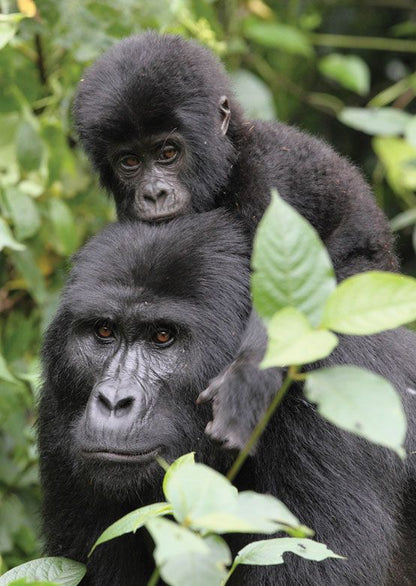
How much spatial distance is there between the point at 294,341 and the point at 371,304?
163 millimetres

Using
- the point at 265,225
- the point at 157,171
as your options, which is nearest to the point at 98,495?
the point at 157,171

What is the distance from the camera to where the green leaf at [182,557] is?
158cm

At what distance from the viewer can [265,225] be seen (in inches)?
72.2

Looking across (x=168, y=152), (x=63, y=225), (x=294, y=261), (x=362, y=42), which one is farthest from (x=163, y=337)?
(x=362, y=42)

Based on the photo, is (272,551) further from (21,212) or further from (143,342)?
(21,212)

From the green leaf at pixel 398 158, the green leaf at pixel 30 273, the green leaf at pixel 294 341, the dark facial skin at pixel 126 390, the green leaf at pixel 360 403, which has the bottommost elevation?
the green leaf at pixel 398 158

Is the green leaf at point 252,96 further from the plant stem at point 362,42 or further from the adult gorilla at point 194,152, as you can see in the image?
the adult gorilla at point 194,152

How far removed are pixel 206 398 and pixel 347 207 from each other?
1448 millimetres

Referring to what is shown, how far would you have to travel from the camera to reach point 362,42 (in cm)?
744

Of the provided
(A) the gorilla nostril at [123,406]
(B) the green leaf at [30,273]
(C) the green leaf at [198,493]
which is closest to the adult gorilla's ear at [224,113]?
(B) the green leaf at [30,273]

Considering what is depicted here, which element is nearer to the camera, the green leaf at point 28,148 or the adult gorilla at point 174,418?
the adult gorilla at point 174,418

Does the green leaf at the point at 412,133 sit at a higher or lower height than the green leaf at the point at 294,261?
lower

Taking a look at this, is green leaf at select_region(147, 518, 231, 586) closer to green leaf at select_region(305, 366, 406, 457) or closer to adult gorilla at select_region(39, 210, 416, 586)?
green leaf at select_region(305, 366, 406, 457)

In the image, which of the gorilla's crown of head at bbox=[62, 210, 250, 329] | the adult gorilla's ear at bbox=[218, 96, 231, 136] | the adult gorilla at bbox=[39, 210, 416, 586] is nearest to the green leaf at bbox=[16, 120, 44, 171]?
the adult gorilla's ear at bbox=[218, 96, 231, 136]
